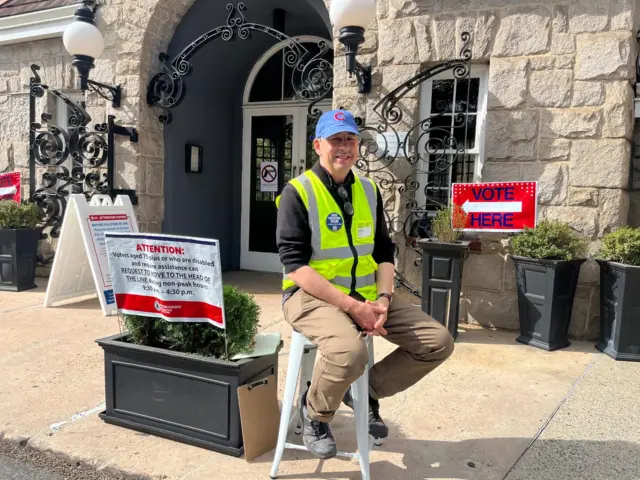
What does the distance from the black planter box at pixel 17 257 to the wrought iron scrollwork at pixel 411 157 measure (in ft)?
13.2

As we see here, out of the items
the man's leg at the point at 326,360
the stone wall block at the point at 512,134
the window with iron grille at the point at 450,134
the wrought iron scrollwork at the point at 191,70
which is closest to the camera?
the man's leg at the point at 326,360

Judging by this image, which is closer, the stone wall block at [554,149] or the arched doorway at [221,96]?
the stone wall block at [554,149]

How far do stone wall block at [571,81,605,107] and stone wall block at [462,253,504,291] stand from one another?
1529 millimetres

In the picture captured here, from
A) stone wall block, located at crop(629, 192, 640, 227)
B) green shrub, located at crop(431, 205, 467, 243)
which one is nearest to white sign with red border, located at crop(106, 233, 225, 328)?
green shrub, located at crop(431, 205, 467, 243)

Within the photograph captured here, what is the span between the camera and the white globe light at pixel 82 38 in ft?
20.0

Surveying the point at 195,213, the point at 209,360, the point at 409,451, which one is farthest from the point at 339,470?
the point at 195,213

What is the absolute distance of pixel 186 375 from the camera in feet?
8.93

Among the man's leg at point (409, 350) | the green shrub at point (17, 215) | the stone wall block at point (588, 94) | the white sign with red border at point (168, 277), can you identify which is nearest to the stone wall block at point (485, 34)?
the stone wall block at point (588, 94)

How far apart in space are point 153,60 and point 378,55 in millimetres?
Answer: 2991

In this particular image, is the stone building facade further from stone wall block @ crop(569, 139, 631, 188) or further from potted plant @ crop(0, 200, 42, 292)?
potted plant @ crop(0, 200, 42, 292)

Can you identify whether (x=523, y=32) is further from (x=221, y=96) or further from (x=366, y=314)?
(x=221, y=96)

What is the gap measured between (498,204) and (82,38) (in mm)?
4930

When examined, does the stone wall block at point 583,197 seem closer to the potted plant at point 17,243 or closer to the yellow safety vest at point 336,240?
the yellow safety vest at point 336,240

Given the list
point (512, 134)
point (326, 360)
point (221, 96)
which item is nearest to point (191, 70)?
point (221, 96)
